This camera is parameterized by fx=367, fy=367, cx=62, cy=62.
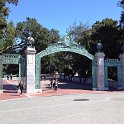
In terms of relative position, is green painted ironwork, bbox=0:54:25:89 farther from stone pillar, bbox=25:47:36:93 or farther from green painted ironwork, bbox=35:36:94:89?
green painted ironwork, bbox=35:36:94:89

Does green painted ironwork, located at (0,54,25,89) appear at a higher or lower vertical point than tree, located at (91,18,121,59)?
lower

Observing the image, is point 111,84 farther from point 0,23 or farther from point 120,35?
point 0,23

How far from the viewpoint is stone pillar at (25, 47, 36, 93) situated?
34500 millimetres

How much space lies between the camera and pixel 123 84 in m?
39.1

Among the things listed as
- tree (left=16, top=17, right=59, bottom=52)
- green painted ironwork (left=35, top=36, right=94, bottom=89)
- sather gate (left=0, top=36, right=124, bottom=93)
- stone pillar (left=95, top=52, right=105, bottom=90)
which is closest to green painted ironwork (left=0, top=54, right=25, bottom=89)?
sather gate (left=0, top=36, right=124, bottom=93)

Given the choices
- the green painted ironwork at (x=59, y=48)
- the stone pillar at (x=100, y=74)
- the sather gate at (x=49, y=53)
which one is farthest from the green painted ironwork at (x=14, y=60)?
the stone pillar at (x=100, y=74)

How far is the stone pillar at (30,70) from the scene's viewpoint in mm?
34500

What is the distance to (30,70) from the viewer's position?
34.7 meters

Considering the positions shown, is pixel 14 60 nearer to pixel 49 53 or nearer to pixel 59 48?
pixel 49 53

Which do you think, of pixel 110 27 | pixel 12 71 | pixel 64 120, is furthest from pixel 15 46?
pixel 64 120

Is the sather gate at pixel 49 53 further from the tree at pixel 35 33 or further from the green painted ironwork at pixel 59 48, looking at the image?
the tree at pixel 35 33

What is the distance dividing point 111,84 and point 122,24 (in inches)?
282

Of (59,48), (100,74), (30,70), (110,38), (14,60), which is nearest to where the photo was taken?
(30,70)

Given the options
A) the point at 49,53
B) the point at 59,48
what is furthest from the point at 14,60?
the point at 59,48
